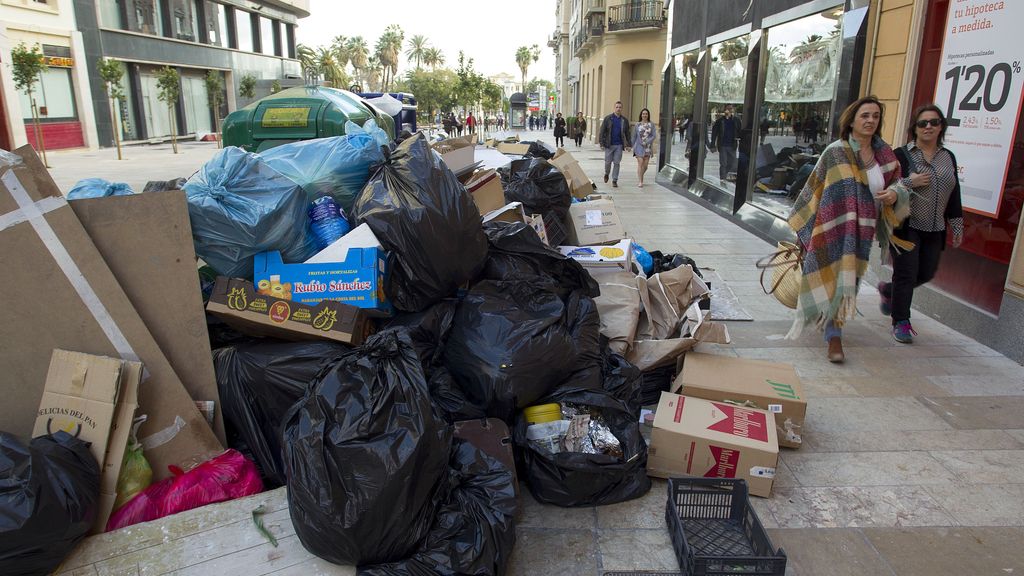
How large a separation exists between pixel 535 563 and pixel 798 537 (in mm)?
990

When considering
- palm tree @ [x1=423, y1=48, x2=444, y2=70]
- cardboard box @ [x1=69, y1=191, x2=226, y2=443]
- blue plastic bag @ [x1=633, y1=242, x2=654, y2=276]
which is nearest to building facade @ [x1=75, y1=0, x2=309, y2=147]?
blue plastic bag @ [x1=633, y1=242, x2=654, y2=276]

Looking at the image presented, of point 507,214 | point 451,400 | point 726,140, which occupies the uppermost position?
point 726,140

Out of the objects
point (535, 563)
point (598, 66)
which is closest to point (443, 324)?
point (535, 563)

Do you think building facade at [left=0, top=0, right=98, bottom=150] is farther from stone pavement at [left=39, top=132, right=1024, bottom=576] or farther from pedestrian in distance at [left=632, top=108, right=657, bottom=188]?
stone pavement at [left=39, top=132, right=1024, bottom=576]

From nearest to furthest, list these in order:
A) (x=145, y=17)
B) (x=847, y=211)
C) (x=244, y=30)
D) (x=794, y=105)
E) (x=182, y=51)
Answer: (x=847, y=211), (x=794, y=105), (x=145, y=17), (x=182, y=51), (x=244, y=30)

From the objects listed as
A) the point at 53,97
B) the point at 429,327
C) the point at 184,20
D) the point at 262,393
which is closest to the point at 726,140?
the point at 429,327

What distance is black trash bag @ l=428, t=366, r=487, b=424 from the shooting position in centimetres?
263

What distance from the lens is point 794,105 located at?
7340mm

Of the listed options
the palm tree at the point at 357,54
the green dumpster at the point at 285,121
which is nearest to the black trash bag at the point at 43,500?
the green dumpster at the point at 285,121

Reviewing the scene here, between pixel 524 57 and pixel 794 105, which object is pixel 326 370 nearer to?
pixel 794 105

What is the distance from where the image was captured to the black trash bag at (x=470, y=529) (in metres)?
1.95

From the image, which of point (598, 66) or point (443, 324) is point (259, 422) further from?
point (598, 66)

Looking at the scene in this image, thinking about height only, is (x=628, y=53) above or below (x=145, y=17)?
below

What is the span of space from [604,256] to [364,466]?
2.45 metres
